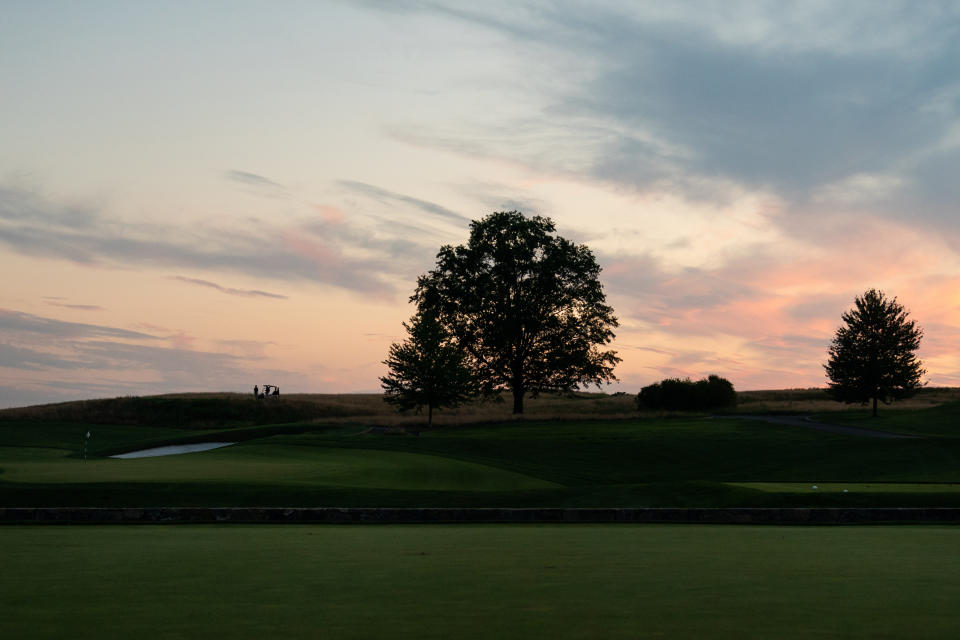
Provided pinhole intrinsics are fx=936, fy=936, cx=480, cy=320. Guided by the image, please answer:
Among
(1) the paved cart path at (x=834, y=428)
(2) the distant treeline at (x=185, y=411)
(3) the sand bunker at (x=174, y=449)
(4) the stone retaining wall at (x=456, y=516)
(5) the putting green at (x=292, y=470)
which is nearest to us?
(4) the stone retaining wall at (x=456, y=516)

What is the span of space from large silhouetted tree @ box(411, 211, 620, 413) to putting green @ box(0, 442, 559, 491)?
1276 inches

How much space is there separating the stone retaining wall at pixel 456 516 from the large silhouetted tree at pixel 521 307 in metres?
47.6

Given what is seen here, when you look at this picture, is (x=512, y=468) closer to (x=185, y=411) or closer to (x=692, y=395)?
(x=692, y=395)

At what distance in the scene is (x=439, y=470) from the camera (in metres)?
28.3

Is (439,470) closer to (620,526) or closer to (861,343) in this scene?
→ (620,526)

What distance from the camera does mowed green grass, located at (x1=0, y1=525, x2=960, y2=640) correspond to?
19.4ft

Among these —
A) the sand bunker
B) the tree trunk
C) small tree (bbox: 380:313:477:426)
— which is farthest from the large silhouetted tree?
the sand bunker

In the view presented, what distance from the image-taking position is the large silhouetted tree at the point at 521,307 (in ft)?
214

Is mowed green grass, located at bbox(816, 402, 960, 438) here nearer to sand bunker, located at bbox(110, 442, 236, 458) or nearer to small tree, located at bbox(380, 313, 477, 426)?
small tree, located at bbox(380, 313, 477, 426)

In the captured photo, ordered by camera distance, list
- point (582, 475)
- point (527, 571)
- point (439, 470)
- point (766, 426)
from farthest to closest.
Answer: point (766, 426), point (582, 475), point (439, 470), point (527, 571)

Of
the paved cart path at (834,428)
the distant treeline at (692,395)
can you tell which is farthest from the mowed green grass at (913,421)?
the distant treeline at (692,395)

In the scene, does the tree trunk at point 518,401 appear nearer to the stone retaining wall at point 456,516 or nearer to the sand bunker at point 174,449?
the sand bunker at point 174,449

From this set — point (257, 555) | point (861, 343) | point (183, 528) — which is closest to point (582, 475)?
point (183, 528)

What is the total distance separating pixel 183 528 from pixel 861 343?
5809cm
